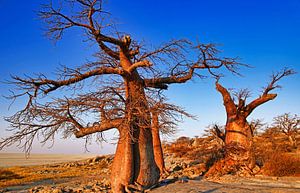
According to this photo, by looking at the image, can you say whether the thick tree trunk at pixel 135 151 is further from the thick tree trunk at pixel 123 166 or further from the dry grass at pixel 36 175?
the dry grass at pixel 36 175

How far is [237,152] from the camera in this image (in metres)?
11.9

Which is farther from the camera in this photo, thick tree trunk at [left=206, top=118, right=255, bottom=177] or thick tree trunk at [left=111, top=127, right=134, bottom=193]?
thick tree trunk at [left=206, top=118, right=255, bottom=177]

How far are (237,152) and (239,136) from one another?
0.65 metres

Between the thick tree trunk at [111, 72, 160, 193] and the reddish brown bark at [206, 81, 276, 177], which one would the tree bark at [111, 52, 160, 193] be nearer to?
the thick tree trunk at [111, 72, 160, 193]

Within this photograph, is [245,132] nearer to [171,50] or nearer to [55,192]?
[171,50]

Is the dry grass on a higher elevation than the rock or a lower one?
lower

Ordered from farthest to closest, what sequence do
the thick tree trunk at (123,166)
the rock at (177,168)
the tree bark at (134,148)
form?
the rock at (177,168) → the thick tree trunk at (123,166) → the tree bark at (134,148)

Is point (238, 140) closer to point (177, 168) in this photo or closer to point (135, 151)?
point (177, 168)

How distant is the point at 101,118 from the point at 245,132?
7.11 metres

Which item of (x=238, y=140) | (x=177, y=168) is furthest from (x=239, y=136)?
(x=177, y=168)

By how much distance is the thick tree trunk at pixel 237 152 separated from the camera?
38.0ft

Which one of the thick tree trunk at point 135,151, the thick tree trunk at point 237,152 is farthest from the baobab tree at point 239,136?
the thick tree trunk at point 135,151

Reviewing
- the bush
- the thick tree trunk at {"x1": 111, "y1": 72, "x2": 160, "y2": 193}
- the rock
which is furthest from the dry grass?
the bush

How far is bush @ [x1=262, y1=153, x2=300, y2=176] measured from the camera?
10.7m
